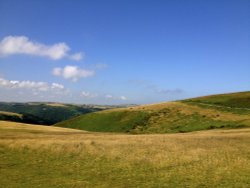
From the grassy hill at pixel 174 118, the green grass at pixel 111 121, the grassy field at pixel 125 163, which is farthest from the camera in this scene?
the green grass at pixel 111 121

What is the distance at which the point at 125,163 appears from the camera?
112 ft

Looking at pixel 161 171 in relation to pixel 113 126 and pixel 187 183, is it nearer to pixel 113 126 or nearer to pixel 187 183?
pixel 187 183

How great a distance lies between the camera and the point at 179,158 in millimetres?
35031

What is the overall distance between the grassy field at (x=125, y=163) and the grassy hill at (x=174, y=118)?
146 ft

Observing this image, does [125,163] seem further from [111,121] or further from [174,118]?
[111,121]

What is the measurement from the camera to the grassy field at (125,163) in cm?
2798

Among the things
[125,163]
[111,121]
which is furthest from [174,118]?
[125,163]

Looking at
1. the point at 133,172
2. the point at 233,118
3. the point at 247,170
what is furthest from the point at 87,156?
the point at 233,118

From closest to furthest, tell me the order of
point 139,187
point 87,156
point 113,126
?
point 139,187 → point 87,156 → point 113,126

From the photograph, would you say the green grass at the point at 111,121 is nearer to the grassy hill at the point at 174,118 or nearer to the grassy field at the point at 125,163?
the grassy hill at the point at 174,118

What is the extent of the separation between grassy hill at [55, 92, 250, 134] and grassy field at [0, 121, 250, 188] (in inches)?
1750

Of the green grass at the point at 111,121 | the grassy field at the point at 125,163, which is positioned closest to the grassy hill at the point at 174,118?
the green grass at the point at 111,121

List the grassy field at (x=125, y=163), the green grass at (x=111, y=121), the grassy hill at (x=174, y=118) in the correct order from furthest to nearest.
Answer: the green grass at (x=111, y=121), the grassy hill at (x=174, y=118), the grassy field at (x=125, y=163)

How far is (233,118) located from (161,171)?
6498 cm
